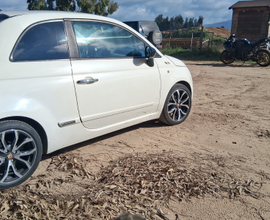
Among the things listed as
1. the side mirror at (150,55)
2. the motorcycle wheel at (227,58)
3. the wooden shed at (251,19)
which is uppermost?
the wooden shed at (251,19)

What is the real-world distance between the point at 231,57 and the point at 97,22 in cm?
1156

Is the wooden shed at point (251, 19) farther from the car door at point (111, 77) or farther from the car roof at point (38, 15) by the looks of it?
the car roof at point (38, 15)

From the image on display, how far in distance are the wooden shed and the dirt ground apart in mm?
17408

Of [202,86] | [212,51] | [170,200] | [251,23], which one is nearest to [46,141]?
[170,200]

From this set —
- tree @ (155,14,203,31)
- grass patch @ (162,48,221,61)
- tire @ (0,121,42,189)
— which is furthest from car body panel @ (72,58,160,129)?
tree @ (155,14,203,31)

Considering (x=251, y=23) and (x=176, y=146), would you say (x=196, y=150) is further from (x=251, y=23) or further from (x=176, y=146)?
(x=251, y=23)

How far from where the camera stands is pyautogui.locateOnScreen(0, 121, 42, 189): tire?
2.95 m

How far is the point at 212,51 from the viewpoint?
59.1ft

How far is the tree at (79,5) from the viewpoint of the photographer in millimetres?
A: 21750

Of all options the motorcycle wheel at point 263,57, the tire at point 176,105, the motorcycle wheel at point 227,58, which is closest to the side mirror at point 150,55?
the tire at point 176,105

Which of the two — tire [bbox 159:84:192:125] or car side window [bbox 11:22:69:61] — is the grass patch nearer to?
tire [bbox 159:84:192:125]

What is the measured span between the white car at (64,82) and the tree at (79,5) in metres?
20.2

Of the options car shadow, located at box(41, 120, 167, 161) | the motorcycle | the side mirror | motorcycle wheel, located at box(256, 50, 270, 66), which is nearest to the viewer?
car shadow, located at box(41, 120, 167, 161)

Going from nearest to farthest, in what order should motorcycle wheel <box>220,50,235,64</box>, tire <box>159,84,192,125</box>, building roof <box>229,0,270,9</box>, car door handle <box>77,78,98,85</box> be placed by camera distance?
1. car door handle <box>77,78,98,85</box>
2. tire <box>159,84,192,125</box>
3. motorcycle wheel <box>220,50,235,64</box>
4. building roof <box>229,0,270,9</box>
